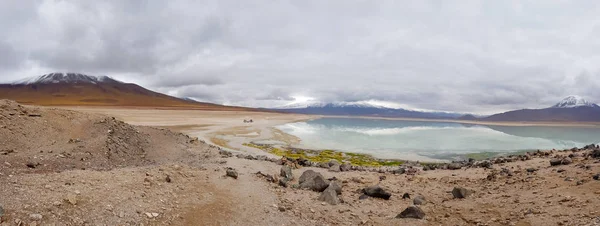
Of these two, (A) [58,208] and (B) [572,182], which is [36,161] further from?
(B) [572,182]

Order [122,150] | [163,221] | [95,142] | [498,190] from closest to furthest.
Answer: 1. [163,221]
2. [498,190]
3. [95,142]
4. [122,150]

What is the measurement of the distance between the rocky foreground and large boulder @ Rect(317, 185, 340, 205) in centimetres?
5

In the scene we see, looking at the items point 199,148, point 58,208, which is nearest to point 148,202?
point 58,208

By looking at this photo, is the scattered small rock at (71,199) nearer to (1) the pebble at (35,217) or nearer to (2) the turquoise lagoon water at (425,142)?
(1) the pebble at (35,217)

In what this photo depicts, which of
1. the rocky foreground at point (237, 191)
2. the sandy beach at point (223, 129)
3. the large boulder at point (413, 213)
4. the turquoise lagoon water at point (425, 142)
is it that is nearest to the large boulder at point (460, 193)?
the rocky foreground at point (237, 191)

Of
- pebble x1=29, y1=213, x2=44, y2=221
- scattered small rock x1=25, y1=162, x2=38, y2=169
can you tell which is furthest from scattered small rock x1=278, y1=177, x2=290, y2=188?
scattered small rock x1=25, y1=162, x2=38, y2=169

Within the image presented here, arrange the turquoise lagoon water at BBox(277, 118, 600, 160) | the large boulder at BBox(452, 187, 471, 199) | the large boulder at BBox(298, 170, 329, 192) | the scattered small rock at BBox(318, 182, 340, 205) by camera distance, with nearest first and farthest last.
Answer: the scattered small rock at BBox(318, 182, 340, 205) < the large boulder at BBox(452, 187, 471, 199) < the large boulder at BBox(298, 170, 329, 192) < the turquoise lagoon water at BBox(277, 118, 600, 160)

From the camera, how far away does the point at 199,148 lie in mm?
26344

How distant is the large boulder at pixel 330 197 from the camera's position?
43.1 ft

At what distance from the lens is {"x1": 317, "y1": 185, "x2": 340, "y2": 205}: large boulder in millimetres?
13145

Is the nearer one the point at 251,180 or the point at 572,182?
the point at 572,182

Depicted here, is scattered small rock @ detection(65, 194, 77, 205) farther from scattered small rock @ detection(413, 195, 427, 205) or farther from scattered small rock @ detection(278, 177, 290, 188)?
scattered small rock @ detection(413, 195, 427, 205)

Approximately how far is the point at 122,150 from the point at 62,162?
4.98m

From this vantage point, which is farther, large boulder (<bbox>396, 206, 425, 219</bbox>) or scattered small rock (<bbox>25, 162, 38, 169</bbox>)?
scattered small rock (<bbox>25, 162, 38, 169</bbox>)
